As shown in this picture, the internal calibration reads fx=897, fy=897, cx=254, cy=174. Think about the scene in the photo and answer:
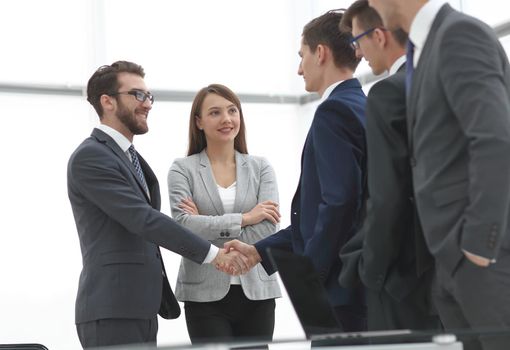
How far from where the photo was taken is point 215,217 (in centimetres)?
434

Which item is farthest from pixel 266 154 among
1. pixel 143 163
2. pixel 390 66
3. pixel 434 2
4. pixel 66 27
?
pixel 434 2

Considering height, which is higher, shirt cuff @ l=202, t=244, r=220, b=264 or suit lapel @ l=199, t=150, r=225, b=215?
suit lapel @ l=199, t=150, r=225, b=215

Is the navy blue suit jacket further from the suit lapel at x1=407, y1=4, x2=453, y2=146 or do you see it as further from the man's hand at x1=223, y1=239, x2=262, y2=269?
the man's hand at x1=223, y1=239, x2=262, y2=269

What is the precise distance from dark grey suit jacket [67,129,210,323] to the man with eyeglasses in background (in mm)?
1284

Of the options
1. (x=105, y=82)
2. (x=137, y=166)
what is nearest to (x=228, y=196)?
(x=137, y=166)

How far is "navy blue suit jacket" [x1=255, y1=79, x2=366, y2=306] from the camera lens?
3195 mm

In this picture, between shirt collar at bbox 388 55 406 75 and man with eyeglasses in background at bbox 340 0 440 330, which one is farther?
shirt collar at bbox 388 55 406 75

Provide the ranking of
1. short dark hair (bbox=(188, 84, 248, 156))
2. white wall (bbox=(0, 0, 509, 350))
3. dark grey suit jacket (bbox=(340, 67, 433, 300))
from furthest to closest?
white wall (bbox=(0, 0, 509, 350)) → short dark hair (bbox=(188, 84, 248, 156)) → dark grey suit jacket (bbox=(340, 67, 433, 300))

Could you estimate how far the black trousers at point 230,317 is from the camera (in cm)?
424

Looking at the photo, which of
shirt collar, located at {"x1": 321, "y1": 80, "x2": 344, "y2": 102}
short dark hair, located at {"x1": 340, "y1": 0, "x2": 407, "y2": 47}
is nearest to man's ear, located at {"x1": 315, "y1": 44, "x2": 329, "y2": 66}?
shirt collar, located at {"x1": 321, "y1": 80, "x2": 344, "y2": 102}

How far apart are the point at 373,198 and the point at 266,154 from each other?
5168 millimetres

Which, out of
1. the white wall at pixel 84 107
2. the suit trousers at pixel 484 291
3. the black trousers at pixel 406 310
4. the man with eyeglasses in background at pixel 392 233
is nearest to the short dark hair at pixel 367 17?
the man with eyeglasses in background at pixel 392 233

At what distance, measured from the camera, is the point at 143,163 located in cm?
437

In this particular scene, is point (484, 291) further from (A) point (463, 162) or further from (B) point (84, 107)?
(B) point (84, 107)
